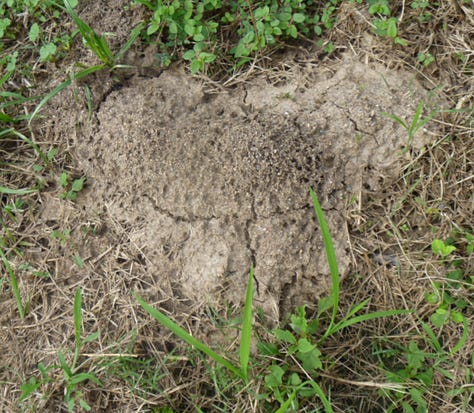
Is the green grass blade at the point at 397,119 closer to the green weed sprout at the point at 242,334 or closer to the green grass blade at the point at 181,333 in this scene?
the green weed sprout at the point at 242,334

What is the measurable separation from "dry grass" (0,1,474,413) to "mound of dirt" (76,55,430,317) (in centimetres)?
8

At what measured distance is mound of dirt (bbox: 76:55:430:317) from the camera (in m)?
1.94

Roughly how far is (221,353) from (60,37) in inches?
61.6

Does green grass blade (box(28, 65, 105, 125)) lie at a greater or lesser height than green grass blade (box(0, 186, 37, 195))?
greater

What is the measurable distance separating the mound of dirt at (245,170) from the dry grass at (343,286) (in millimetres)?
82

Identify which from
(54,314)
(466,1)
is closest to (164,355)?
(54,314)

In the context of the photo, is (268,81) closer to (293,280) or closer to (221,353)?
(293,280)

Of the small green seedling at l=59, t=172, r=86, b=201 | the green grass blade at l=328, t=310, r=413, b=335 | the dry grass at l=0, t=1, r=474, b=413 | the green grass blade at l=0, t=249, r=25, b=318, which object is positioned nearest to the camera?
the green grass blade at l=328, t=310, r=413, b=335

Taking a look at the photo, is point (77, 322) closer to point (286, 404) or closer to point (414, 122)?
point (286, 404)

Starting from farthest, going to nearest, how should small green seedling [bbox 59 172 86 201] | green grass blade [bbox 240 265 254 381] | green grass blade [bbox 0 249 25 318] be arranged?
small green seedling [bbox 59 172 86 201], green grass blade [bbox 0 249 25 318], green grass blade [bbox 240 265 254 381]

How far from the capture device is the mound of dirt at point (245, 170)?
76.4 inches

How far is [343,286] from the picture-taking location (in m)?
1.93

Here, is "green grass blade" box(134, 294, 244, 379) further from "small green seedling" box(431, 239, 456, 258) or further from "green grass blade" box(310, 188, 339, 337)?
"small green seedling" box(431, 239, 456, 258)

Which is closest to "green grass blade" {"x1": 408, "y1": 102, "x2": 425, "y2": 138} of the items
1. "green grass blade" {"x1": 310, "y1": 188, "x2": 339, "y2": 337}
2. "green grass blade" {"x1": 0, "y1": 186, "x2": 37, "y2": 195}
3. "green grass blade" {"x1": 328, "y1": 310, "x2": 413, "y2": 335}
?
"green grass blade" {"x1": 310, "y1": 188, "x2": 339, "y2": 337}
